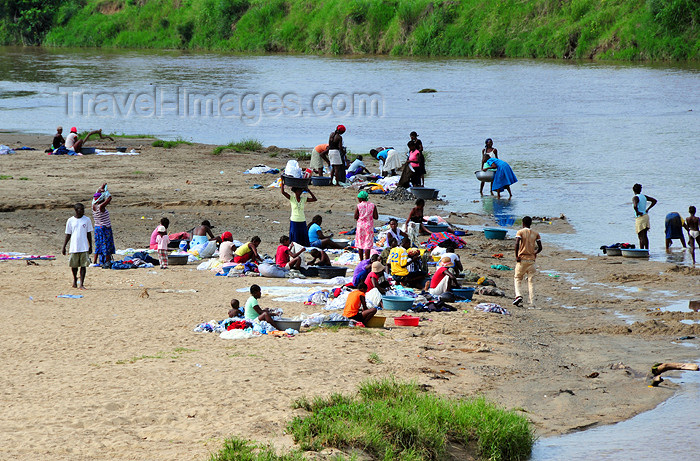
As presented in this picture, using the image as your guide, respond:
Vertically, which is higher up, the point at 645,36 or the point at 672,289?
the point at 645,36

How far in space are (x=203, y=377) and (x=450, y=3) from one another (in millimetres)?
55097

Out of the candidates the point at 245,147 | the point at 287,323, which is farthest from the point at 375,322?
the point at 245,147

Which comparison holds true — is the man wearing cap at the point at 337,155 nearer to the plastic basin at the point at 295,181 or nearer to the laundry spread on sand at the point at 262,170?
the laundry spread on sand at the point at 262,170

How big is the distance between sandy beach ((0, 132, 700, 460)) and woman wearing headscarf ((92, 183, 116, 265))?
0.30m

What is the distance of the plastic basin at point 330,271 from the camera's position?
12594 millimetres

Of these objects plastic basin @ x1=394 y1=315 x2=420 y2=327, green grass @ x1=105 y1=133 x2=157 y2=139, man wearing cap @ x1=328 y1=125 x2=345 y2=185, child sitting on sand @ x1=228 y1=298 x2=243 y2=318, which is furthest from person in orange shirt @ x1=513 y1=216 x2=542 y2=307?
green grass @ x1=105 y1=133 x2=157 y2=139

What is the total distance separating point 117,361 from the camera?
8.41m

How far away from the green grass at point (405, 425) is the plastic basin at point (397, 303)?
3.00m

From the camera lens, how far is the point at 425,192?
1848 centimetres

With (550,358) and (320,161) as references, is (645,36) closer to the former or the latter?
(320,161)

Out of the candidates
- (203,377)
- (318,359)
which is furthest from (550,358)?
(203,377)

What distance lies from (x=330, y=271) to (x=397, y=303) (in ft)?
6.78

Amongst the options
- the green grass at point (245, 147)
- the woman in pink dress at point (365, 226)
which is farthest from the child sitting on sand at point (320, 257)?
the green grass at point (245, 147)

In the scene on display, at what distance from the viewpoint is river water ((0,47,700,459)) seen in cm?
1980
